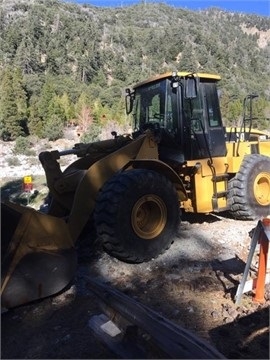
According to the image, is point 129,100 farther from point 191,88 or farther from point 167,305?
point 167,305

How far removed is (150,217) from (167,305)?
1.56m

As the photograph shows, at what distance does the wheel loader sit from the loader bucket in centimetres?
1

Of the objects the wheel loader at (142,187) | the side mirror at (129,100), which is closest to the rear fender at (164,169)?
the wheel loader at (142,187)

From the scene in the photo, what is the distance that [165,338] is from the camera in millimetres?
3078

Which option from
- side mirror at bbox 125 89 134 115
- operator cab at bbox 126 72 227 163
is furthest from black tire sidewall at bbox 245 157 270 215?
side mirror at bbox 125 89 134 115

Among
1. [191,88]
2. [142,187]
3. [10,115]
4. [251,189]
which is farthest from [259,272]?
[10,115]

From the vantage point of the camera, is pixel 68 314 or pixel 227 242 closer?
pixel 68 314

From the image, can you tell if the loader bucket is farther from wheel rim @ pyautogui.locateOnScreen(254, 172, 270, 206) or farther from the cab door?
wheel rim @ pyautogui.locateOnScreen(254, 172, 270, 206)

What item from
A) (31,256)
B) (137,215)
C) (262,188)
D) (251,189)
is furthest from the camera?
(262,188)

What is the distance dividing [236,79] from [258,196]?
72208 mm

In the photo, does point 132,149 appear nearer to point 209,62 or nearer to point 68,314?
point 68,314

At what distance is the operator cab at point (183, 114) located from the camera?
6.33 meters

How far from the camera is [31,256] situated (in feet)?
14.2

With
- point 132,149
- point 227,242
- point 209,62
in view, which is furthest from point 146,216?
point 209,62
